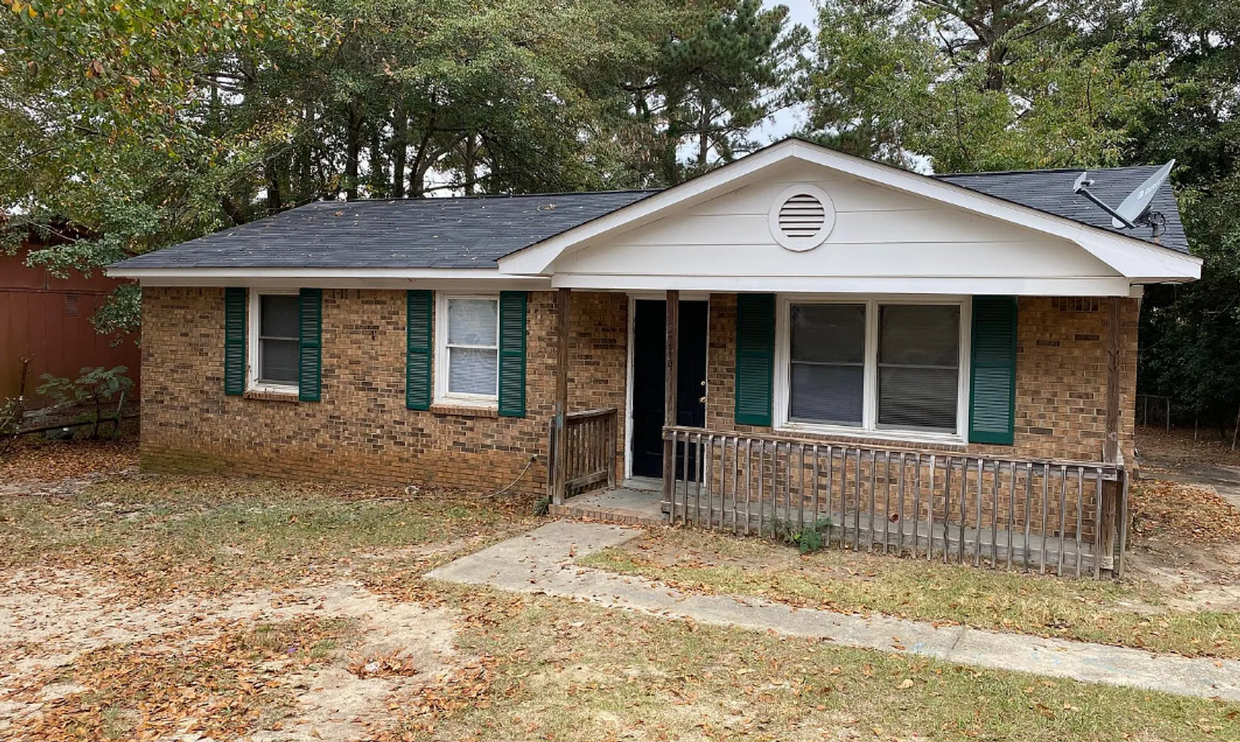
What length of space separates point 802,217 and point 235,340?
8089 millimetres

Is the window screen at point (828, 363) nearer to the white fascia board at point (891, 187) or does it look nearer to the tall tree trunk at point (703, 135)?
the white fascia board at point (891, 187)

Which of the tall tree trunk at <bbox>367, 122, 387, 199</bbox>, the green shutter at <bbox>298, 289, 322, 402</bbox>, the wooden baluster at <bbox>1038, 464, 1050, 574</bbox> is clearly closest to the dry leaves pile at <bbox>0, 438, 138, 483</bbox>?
the green shutter at <bbox>298, 289, 322, 402</bbox>

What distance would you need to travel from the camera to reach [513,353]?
36.3 feet

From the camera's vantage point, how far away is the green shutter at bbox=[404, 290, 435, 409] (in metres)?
11.4

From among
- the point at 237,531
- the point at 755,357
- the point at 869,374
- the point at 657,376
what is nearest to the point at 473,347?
the point at 657,376

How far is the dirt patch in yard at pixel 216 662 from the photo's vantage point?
479cm

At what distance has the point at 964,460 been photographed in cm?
795

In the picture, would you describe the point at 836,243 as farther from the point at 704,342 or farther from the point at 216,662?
the point at 216,662

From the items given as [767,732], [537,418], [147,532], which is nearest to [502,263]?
[537,418]

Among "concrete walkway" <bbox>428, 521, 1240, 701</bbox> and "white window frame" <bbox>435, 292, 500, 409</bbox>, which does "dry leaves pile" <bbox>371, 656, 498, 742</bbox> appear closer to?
"concrete walkway" <bbox>428, 521, 1240, 701</bbox>

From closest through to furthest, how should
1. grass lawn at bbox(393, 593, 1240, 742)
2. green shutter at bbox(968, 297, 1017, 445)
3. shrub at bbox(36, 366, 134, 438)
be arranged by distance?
grass lawn at bbox(393, 593, 1240, 742)
green shutter at bbox(968, 297, 1017, 445)
shrub at bbox(36, 366, 134, 438)

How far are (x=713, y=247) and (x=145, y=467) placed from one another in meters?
9.29

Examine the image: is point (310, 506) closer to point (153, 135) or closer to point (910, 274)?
point (153, 135)

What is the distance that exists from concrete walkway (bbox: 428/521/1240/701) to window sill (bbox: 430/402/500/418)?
3048mm
